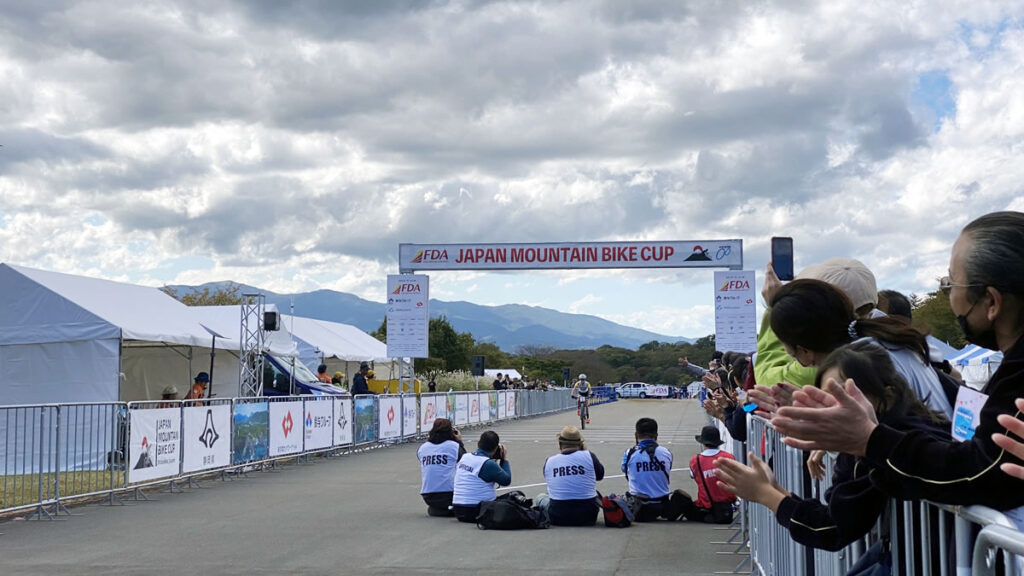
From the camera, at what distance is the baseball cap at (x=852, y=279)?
14.7 ft

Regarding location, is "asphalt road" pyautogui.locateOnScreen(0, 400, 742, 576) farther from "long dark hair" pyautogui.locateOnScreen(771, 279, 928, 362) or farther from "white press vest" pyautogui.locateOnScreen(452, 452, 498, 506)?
"long dark hair" pyautogui.locateOnScreen(771, 279, 928, 362)

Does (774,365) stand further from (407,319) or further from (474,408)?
(474,408)

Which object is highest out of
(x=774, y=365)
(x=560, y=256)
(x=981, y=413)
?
(x=560, y=256)

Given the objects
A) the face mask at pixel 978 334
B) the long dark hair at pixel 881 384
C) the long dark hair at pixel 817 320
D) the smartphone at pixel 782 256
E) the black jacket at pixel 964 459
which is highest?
the smartphone at pixel 782 256

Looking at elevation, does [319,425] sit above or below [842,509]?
below

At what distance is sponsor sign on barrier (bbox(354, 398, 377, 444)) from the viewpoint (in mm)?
22828

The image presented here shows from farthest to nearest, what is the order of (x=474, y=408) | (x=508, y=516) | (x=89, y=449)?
(x=474, y=408)
(x=89, y=449)
(x=508, y=516)

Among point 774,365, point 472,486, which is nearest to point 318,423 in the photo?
point 472,486

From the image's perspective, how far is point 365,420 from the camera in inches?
922

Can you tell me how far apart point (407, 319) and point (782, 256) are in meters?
22.1

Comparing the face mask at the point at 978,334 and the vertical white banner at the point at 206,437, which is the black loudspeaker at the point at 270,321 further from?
the face mask at the point at 978,334

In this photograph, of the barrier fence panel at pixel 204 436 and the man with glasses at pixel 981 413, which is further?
the barrier fence panel at pixel 204 436

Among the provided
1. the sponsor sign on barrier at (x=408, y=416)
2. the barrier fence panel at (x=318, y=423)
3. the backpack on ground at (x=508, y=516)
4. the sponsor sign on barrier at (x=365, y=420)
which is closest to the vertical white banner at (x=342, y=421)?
the barrier fence panel at (x=318, y=423)

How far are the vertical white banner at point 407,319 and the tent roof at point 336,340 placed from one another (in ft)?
19.1
